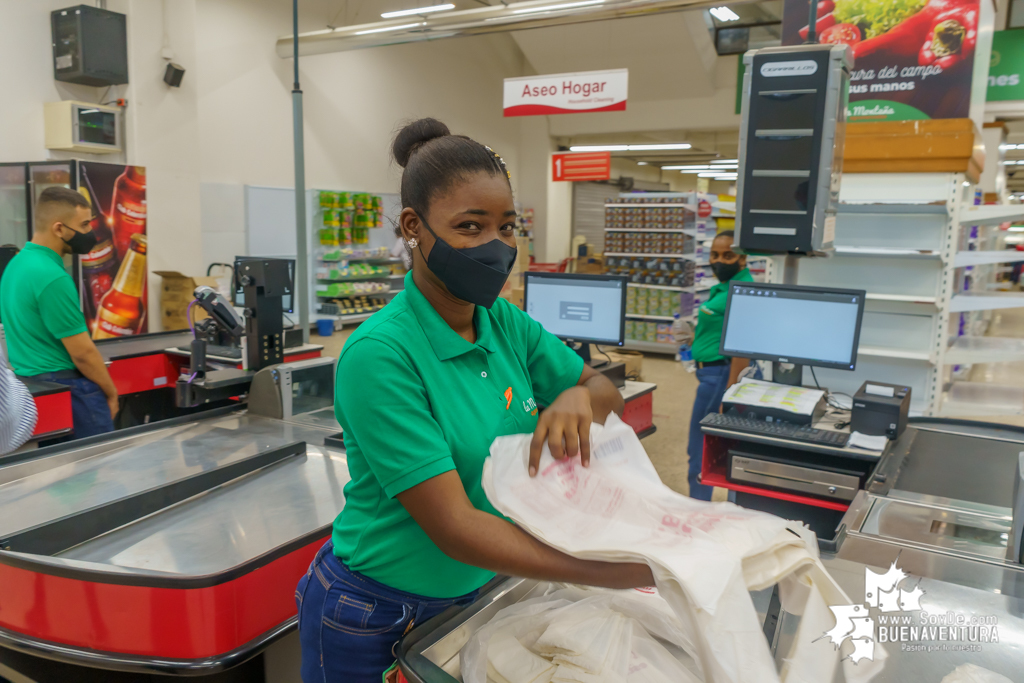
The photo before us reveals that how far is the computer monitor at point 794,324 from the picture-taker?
304cm

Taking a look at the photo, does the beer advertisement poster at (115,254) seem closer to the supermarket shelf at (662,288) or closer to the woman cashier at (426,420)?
the supermarket shelf at (662,288)

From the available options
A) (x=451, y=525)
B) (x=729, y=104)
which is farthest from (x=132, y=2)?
(x=729, y=104)

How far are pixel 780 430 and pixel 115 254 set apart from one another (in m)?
6.26

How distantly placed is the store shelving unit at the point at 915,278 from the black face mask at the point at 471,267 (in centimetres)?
275

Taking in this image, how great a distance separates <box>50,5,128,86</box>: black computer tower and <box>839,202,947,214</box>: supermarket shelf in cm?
673

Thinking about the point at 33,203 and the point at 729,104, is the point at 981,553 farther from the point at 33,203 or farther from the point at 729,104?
the point at 729,104

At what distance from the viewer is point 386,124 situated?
37.9 ft

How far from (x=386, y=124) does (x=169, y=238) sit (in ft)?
16.4

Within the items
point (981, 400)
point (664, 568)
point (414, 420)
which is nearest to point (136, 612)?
point (414, 420)

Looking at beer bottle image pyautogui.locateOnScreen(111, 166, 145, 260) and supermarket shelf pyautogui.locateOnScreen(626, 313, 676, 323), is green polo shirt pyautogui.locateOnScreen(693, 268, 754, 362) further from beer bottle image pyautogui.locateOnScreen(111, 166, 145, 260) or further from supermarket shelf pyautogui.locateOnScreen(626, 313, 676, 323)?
beer bottle image pyautogui.locateOnScreen(111, 166, 145, 260)

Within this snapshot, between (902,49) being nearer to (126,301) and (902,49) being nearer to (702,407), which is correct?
(702,407)

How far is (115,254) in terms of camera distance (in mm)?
6652

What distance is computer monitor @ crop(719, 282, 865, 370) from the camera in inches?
120

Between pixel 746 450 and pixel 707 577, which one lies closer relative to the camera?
pixel 707 577
